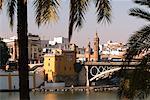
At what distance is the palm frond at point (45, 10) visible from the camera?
4.54 meters

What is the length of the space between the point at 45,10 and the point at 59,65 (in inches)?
1765

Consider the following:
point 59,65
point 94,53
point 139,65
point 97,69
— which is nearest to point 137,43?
point 139,65

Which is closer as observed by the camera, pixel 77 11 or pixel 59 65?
pixel 77 11

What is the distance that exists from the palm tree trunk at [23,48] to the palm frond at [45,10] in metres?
0.15

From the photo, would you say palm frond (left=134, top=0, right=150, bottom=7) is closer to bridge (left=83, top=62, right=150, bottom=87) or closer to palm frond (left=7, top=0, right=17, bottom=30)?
palm frond (left=7, top=0, right=17, bottom=30)

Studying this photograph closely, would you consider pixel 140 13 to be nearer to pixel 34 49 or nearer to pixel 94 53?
pixel 94 53

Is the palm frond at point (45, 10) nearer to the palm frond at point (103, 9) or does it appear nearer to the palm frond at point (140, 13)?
the palm frond at point (103, 9)

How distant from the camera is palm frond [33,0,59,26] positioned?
4.54 m

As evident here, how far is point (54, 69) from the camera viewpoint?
48.6 meters

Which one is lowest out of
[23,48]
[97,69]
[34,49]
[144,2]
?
[97,69]

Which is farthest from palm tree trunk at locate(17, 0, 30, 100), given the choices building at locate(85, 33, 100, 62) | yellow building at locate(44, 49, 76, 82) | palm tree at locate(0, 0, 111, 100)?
building at locate(85, 33, 100, 62)

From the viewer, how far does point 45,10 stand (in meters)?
4.67

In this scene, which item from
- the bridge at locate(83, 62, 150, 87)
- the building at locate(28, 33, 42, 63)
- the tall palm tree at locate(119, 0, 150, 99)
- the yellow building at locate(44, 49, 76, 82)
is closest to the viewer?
the tall palm tree at locate(119, 0, 150, 99)

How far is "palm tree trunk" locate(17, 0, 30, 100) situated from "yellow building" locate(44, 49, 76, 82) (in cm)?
4376
